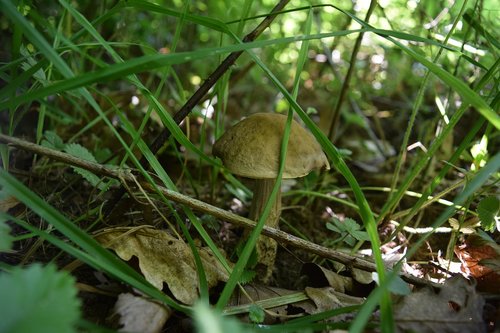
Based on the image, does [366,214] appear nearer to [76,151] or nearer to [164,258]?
[164,258]

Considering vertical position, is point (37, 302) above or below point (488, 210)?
below

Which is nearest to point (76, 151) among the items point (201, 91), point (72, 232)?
point (201, 91)

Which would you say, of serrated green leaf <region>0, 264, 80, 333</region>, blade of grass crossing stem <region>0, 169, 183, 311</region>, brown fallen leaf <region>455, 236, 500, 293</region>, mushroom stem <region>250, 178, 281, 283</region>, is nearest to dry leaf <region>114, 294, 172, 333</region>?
blade of grass crossing stem <region>0, 169, 183, 311</region>

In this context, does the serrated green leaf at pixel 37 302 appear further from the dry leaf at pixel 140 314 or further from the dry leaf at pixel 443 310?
the dry leaf at pixel 443 310

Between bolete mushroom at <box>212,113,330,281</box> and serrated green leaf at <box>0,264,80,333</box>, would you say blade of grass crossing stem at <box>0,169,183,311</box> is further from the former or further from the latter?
bolete mushroom at <box>212,113,330,281</box>

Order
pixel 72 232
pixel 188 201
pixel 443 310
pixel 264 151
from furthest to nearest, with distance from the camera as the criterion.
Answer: pixel 264 151 → pixel 188 201 → pixel 443 310 → pixel 72 232

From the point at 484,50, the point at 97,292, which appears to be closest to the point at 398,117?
the point at 484,50
